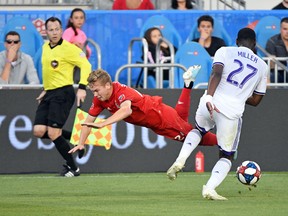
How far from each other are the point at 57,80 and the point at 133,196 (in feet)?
15.3

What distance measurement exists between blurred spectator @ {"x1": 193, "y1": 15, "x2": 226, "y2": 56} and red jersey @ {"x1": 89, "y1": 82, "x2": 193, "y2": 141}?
659cm

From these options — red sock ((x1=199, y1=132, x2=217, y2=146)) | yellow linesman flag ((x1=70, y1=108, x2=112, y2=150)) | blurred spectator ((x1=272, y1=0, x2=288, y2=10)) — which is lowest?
yellow linesman flag ((x1=70, y1=108, x2=112, y2=150))

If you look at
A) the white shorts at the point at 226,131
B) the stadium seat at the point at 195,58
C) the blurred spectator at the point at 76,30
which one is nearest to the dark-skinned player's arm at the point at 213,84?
the white shorts at the point at 226,131

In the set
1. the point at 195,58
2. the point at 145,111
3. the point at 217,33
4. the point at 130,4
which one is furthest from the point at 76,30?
the point at 145,111

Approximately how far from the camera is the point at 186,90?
1591 centimetres

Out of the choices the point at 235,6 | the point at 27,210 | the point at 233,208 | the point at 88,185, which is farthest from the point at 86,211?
the point at 235,6

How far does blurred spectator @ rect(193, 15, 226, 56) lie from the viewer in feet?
73.7

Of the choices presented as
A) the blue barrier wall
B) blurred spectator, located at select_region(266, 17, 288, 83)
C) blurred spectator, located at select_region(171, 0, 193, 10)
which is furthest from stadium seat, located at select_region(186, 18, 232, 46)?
blurred spectator, located at select_region(171, 0, 193, 10)

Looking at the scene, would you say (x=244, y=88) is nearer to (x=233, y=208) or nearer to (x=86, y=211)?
(x=233, y=208)

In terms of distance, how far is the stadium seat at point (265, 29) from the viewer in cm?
2291

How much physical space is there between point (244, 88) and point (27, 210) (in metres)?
3.31

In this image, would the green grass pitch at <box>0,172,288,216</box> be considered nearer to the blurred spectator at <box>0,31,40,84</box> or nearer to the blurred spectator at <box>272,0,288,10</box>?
the blurred spectator at <box>0,31,40,84</box>

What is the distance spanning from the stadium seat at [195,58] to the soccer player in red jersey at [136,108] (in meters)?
6.02

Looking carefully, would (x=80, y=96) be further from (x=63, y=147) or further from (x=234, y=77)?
(x=234, y=77)
